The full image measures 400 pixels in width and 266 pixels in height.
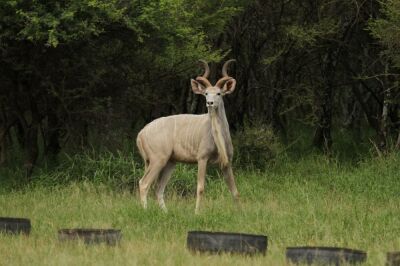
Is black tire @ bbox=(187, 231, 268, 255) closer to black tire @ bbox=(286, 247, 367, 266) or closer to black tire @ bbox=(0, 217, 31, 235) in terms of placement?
black tire @ bbox=(286, 247, 367, 266)

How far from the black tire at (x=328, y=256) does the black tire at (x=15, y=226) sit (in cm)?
366

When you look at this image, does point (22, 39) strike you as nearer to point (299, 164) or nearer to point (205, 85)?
point (205, 85)

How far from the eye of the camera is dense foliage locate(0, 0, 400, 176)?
679 inches

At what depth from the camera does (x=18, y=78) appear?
18.3 meters

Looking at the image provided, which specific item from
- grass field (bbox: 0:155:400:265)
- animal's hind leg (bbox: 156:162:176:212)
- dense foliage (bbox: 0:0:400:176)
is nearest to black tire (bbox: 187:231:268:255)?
grass field (bbox: 0:155:400:265)

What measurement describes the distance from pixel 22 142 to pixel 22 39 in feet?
24.6

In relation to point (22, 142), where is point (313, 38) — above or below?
above

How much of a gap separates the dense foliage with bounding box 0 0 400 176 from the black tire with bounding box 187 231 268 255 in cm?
752

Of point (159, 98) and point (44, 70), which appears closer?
point (44, 70)

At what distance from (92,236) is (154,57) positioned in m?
10.0

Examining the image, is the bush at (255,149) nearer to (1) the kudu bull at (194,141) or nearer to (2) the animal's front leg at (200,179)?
(1) the kudu bull at (194,141)

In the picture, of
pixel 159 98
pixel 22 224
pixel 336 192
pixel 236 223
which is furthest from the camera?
pixel 159 98

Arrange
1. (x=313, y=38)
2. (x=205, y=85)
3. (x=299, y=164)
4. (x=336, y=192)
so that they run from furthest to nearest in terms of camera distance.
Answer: (x=313, y=38)
(x=299, y=164)
(x=336, y=192)
(x=205, y=85)

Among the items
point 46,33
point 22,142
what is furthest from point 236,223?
point 22,142
